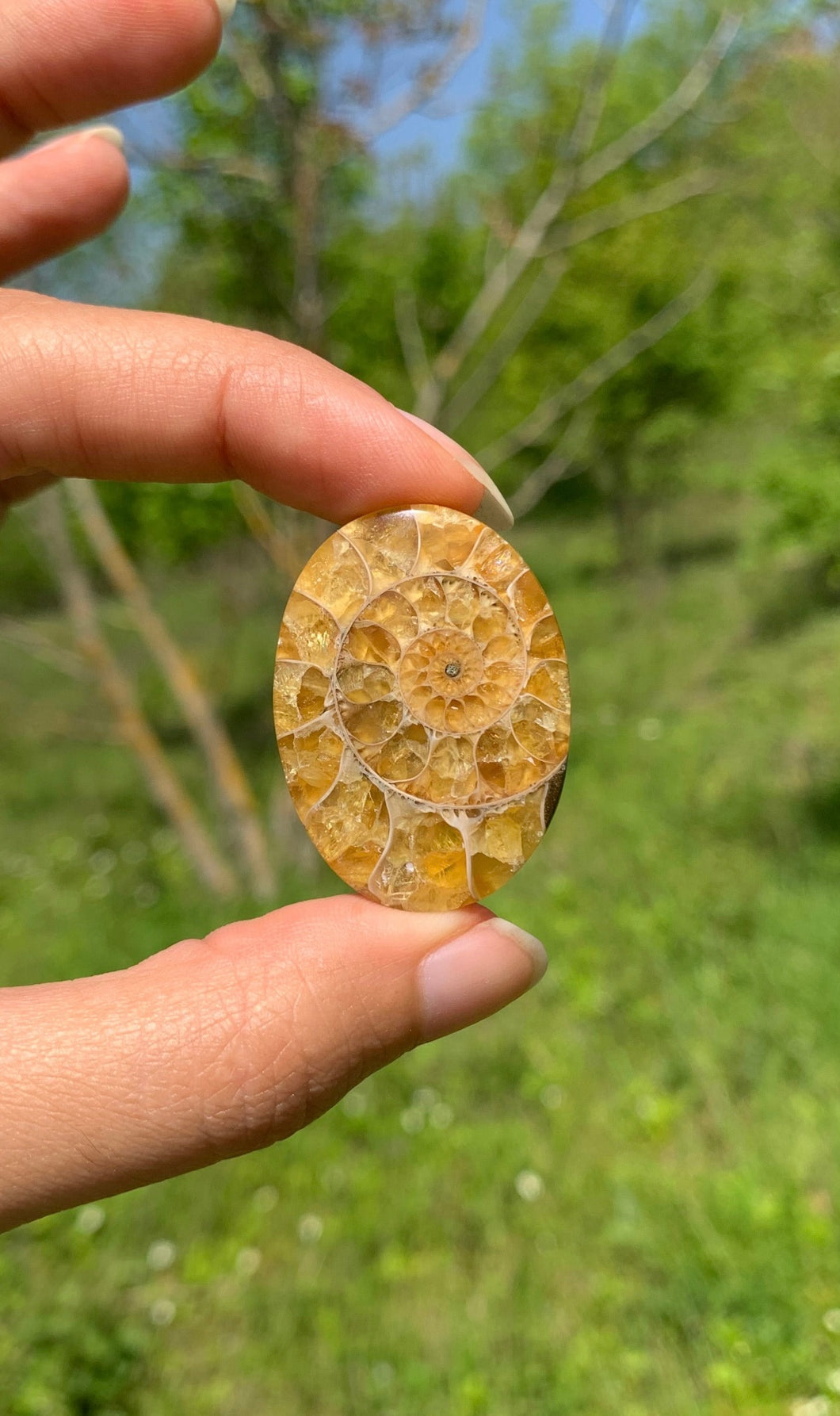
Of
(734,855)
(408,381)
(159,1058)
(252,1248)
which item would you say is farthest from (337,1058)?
(408,381)

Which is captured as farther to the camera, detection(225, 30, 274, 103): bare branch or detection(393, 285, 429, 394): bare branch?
detection(393, 285, 429, 394): bare branch

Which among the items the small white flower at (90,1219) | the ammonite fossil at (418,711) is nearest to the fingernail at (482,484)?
the ammonite fossil at (418,711)

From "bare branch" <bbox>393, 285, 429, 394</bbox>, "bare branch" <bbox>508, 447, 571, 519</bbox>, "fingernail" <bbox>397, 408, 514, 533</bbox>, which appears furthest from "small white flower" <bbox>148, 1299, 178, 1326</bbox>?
"bare branch" <bbox>393, 285, 429, 394</bbox>

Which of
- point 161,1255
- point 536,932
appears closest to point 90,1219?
point 161,1255

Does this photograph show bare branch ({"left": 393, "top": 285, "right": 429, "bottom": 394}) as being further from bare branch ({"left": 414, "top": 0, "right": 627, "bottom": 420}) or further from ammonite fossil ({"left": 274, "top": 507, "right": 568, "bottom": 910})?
ammonite fossil ({"left": 274, "top": 507, "right": 568, "bottom": 910})

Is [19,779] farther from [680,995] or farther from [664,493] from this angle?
[664,493]

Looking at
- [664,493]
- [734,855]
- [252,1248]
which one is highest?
[664,493]

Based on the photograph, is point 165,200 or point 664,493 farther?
point 664,493
